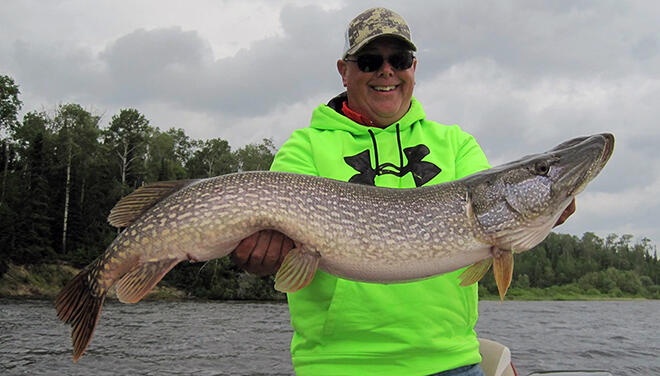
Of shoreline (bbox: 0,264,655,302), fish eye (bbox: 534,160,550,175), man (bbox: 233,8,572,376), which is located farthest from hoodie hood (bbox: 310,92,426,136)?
shoreline (bbox: 0,264,655,302)

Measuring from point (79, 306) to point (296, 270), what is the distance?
3.50 feet

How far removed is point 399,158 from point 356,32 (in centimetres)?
83

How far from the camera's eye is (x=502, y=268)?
2572 mm

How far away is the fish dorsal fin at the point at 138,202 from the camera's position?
2.71 m

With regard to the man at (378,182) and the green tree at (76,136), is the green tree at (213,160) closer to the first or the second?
the green tree at (76,136)

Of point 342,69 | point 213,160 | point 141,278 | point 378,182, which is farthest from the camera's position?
point 213,160

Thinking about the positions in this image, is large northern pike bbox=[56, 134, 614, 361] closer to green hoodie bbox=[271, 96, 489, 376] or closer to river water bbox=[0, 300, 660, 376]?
green hoodie bbox=[271, 96, 489, 376]

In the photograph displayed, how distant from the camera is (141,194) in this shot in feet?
9.05

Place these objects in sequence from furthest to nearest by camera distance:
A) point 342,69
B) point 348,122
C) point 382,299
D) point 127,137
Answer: point 127,137 < point 342,69 < point 348,122 < point 382,299

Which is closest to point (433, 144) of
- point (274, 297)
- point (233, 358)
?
point (233, 358)

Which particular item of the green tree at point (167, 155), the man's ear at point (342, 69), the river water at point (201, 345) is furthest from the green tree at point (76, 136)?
the man's ear at point (342, 69)

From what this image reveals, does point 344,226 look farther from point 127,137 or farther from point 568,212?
point 127,137

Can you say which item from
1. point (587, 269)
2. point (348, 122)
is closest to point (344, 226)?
point (348, 122)

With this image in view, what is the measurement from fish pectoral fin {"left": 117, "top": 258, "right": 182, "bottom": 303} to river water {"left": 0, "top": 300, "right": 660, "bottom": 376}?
345 inches
